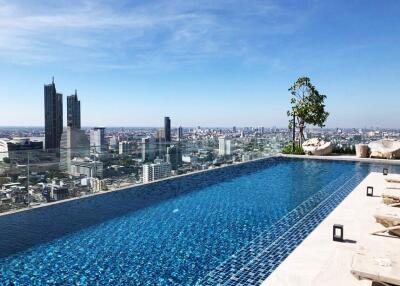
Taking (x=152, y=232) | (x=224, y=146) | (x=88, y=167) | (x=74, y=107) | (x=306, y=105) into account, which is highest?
(x=74, y=107)

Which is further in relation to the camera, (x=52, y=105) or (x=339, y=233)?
(x=52, y=105)

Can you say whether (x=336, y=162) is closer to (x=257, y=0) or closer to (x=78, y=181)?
(x=257, y=0)

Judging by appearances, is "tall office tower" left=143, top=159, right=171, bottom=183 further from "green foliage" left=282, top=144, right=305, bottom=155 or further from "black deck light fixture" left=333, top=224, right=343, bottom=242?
"green foliage" left=282, top=144, right=305, bottom=155

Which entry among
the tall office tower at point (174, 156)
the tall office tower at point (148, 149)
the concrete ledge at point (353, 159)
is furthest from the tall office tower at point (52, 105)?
the tall office tower at point (148, 149)

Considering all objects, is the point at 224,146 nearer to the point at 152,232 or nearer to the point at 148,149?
the point at 148,149

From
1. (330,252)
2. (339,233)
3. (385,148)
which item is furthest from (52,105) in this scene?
(330,252)

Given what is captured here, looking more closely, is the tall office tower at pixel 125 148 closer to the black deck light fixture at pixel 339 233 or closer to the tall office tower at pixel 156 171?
the tall office tower at pixel 156 171

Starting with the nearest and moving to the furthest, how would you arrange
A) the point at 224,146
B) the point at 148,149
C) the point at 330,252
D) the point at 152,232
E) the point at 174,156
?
the point at 330,252 < the point at 152,232 < the point at 148,149 < the point at 174,156 < the point at 224,146

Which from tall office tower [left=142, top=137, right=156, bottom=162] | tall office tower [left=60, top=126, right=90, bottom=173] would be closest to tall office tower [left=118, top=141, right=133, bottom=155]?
tall office tower [left=142, top=137, right=156, bottom=162]
